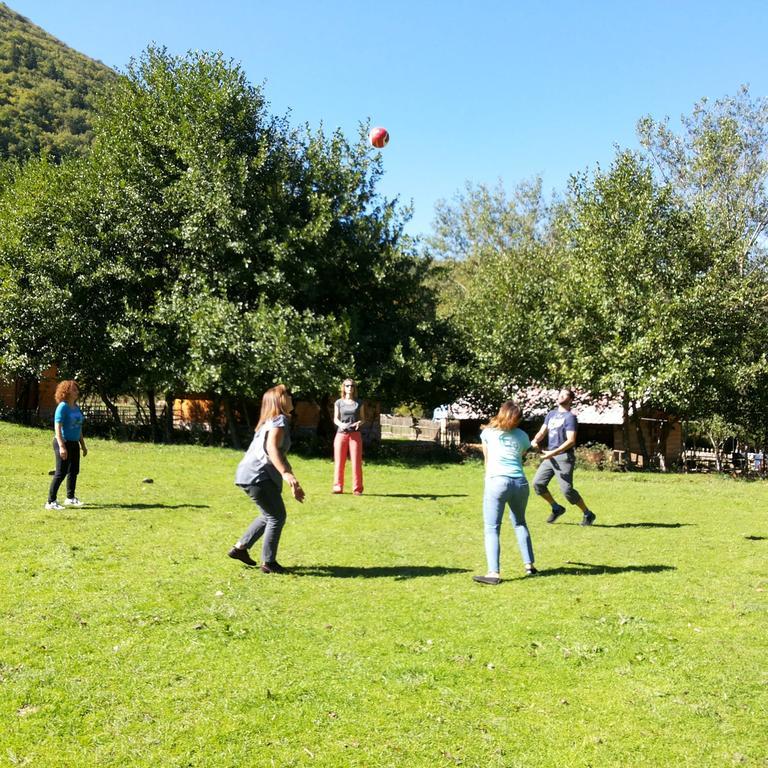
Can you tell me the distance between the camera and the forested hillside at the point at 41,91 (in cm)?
5441

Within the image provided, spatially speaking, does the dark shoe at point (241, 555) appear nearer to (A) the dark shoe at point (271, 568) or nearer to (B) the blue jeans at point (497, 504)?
(A) the dark shoe at point (271, 568)

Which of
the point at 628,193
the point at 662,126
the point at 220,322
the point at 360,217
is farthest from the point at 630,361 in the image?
the point at 662,126

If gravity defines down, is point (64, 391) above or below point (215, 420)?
above

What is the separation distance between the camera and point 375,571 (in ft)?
26.8

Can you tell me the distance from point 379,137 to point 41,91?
2438 inches

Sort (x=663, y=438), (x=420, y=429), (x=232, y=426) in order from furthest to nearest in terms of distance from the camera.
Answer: (x=420, y=429) → (x=663, y=438) → (x=232, y=426)

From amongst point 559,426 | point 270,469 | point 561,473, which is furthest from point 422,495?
point 270,469

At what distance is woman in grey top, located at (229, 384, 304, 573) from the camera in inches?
297

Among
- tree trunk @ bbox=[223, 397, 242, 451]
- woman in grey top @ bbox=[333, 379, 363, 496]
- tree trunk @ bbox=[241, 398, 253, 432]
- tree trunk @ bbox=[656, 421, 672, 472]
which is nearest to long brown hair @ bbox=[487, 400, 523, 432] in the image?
woman in grey top @ bbox=[333, 379, 363, 496]

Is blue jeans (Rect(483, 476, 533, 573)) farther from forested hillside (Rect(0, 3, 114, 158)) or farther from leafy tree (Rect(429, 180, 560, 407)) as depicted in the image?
forested hillside (Rect(0, 3, 114, 158))

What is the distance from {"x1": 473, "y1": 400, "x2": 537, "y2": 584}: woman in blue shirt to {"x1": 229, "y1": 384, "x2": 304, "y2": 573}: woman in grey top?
6.41ft

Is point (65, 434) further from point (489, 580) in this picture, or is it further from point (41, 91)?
point (41, 91)

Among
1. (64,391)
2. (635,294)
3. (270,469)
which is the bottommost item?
(270,469)

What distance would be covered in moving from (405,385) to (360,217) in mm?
5830
